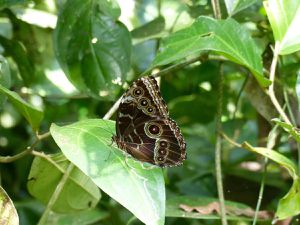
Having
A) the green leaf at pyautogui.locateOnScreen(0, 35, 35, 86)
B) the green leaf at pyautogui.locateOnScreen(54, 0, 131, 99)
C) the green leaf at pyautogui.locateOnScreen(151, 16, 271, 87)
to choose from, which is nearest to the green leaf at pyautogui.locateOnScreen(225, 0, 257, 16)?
the green leaf at pyautogui.locateOnScreen(151, 16, 271, 87)

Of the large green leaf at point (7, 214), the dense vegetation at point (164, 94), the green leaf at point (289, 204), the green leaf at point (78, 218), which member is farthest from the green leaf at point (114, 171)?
the green leaf at point (78, 218)

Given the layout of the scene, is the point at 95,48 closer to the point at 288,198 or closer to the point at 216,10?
the point at 216,10

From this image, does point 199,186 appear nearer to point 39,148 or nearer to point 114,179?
point 39,148

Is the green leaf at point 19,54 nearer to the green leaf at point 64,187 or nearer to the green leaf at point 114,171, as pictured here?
the green leaf at point 64,187

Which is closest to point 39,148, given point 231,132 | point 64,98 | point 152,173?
point 64,98

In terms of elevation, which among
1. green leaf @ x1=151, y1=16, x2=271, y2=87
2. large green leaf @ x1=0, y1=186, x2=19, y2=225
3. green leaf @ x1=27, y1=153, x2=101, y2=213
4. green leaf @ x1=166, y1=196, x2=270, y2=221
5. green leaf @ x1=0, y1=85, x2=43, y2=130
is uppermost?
green leaf @ x1=151, y1=16, x2=271, y2=87

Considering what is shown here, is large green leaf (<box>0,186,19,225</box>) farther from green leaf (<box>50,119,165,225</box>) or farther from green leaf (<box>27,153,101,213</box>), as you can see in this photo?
green leaf (<box>27,153,101,213</box>)
